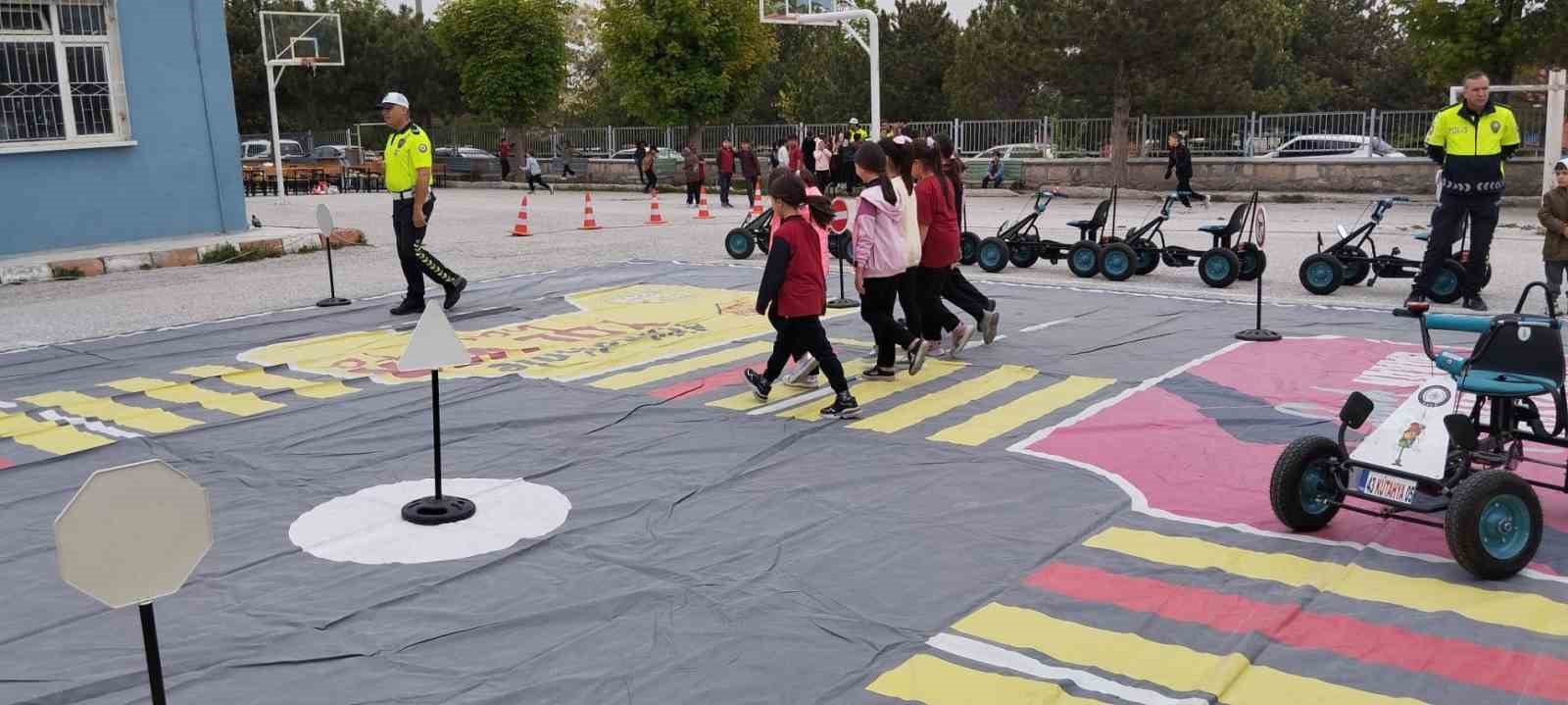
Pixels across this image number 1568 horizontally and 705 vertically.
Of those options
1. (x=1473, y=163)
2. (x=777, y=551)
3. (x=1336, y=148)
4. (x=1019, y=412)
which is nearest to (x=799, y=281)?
(x=1019, y=412)

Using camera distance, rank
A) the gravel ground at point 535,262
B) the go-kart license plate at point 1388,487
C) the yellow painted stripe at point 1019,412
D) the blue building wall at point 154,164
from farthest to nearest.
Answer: the blue building wall at point 154,164 → the gravel ground at point 535,262 → the yellow painted stripe at point 1019,412 → the go-kart license plate at point 1388,487

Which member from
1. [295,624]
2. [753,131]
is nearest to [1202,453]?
[295,624]

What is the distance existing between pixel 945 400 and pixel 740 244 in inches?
326

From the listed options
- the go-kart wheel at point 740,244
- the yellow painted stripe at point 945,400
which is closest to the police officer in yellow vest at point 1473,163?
the yellow painted stripe at point 945,400

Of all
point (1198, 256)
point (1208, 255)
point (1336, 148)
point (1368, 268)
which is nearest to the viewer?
point (1368, 268)

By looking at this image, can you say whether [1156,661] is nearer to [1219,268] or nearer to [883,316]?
[883,316]

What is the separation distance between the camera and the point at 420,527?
18.6 ft

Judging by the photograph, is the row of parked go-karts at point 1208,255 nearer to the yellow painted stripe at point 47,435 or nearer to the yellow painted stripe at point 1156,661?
the yellow painted stripe at point 1156,661

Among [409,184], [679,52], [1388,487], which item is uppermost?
[679,52]

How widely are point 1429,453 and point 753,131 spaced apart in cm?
3352

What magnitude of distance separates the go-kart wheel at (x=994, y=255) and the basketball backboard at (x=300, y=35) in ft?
69.7

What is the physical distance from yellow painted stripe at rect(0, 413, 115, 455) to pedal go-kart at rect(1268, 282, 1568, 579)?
21.2 feet

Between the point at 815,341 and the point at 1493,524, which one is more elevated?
the point at 815,341

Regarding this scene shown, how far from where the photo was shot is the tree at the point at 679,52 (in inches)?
1570
